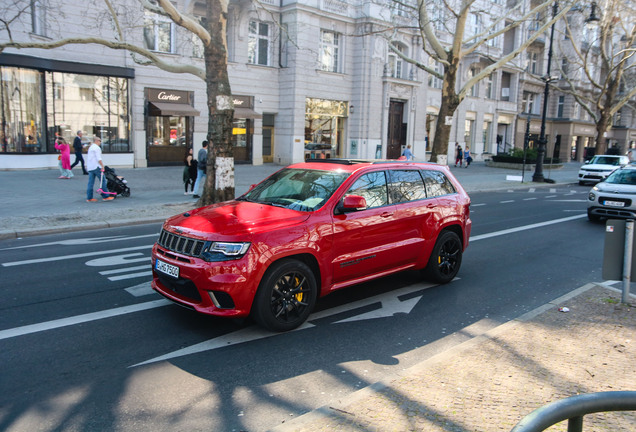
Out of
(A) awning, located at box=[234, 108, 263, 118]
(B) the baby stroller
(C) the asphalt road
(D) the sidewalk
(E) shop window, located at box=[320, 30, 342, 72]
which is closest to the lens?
(C) the asphalt road

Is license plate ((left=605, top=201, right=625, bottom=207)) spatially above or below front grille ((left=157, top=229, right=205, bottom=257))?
below

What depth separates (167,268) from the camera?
535 centimetres

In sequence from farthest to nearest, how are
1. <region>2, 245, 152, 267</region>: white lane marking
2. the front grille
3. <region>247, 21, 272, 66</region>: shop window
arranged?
<region>247, 21, 272, 66</region>: shop window < <region>2, 245, 152, 267</region>: white lane marking < the front grille

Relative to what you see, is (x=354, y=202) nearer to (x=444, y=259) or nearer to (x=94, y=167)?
(x=444, y=259)

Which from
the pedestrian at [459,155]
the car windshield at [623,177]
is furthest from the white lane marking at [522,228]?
the pedestrian at [459,155]

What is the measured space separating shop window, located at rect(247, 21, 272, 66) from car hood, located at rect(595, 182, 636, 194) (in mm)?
20899

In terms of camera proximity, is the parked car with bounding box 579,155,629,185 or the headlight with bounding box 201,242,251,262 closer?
the headlight with bounding box 201,242,251,262

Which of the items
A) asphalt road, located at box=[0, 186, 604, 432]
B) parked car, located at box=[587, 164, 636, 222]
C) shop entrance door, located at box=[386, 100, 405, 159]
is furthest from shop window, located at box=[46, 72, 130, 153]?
parked car, located at box=[587, 164, 636, 222]

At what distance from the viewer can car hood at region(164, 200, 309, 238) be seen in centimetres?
518

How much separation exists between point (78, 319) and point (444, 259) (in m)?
4.94

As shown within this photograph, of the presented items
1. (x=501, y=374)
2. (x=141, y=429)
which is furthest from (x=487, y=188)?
(x=141, y=429)

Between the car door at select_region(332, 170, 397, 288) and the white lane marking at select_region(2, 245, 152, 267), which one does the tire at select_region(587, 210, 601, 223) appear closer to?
the car door at select_region(332, 170, 397, 288)

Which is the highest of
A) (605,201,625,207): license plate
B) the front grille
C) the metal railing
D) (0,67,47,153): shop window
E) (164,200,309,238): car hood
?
(0,67,47,153): shop window

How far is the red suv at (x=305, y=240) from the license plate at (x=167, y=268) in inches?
0.4
